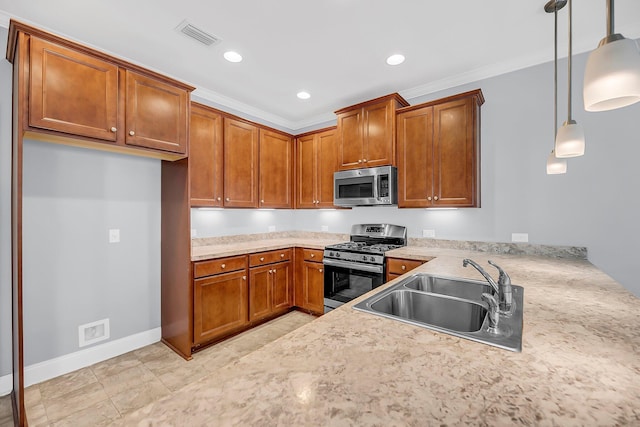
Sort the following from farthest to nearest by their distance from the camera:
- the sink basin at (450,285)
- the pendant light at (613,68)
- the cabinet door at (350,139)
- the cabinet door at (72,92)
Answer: the cabinet door at (350,139) → the cabinet door at (72,92) → the sink basin at (450,285) → the pendant light at (613,68)

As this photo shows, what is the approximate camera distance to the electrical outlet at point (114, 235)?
8.54ft

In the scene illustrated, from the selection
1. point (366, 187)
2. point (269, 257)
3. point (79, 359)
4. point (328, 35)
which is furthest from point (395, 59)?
point (79, 359)

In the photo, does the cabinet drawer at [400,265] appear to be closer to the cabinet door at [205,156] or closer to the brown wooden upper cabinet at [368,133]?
the brown wooden upper cabinet at [368,133]

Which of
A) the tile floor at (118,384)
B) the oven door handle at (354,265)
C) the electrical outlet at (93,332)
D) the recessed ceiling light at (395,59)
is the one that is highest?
the recessed ceiling light at (395,59)

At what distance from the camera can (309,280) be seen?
356 centimetres

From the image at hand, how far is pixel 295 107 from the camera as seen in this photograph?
391 cm

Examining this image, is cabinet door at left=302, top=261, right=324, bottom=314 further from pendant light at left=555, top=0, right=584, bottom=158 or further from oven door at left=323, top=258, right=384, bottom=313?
pendant light at left=555, top=0, right=584, bottom=158

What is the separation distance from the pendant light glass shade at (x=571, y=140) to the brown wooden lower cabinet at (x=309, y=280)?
2484 mm

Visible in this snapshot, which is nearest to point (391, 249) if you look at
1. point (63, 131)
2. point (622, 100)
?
point (622, 100)

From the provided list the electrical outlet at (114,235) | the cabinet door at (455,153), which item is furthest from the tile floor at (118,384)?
the cabinet door at (455,153)

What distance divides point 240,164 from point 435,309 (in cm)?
273

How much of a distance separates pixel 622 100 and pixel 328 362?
4.30 feet

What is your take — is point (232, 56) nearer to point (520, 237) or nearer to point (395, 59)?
point (395, 59)

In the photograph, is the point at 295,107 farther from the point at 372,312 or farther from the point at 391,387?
the point at 391,387
